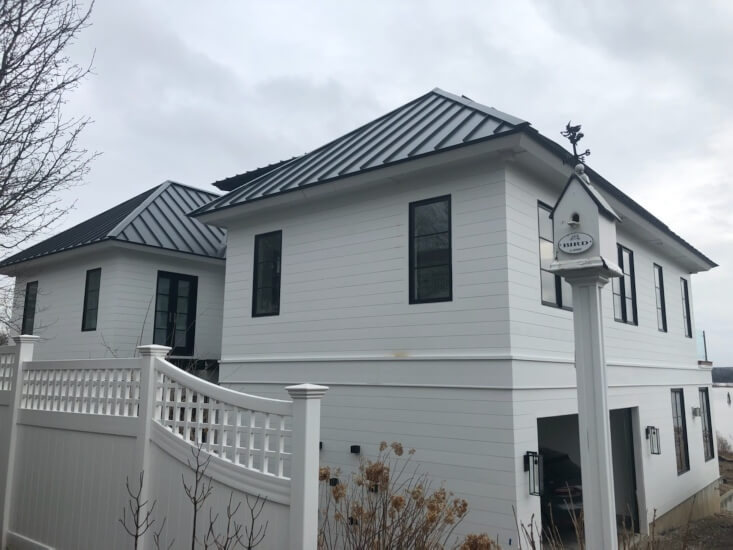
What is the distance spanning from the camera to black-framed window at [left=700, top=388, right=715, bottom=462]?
14.3 meters

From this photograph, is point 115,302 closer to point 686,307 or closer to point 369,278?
point 369,278

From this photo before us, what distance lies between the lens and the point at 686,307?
1450 cm

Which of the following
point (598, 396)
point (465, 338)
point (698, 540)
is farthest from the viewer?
point (698, 540)

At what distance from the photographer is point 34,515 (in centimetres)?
610

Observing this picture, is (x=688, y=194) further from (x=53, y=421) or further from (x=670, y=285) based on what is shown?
(x=53, y=421)

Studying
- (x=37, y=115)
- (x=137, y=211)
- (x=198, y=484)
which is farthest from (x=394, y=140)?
(x=137, y=211)

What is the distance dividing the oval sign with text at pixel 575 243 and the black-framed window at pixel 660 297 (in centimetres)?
1027

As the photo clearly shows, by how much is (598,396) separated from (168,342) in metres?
11.6

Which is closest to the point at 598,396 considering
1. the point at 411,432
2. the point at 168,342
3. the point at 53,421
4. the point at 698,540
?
the point at 411,432

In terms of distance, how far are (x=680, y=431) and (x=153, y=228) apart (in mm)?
13367

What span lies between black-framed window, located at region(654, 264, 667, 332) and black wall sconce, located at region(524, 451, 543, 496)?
23.4 feet

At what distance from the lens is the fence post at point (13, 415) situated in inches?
252

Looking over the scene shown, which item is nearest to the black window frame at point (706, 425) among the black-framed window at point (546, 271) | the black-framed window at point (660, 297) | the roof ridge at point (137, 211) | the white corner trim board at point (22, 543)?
the black-framed window at point (660, 297)

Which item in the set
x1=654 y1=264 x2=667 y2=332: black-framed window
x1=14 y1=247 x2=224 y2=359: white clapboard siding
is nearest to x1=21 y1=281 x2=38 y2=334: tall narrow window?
x1=14 y1=247 x2=224 y2=359: white clapboard siding
